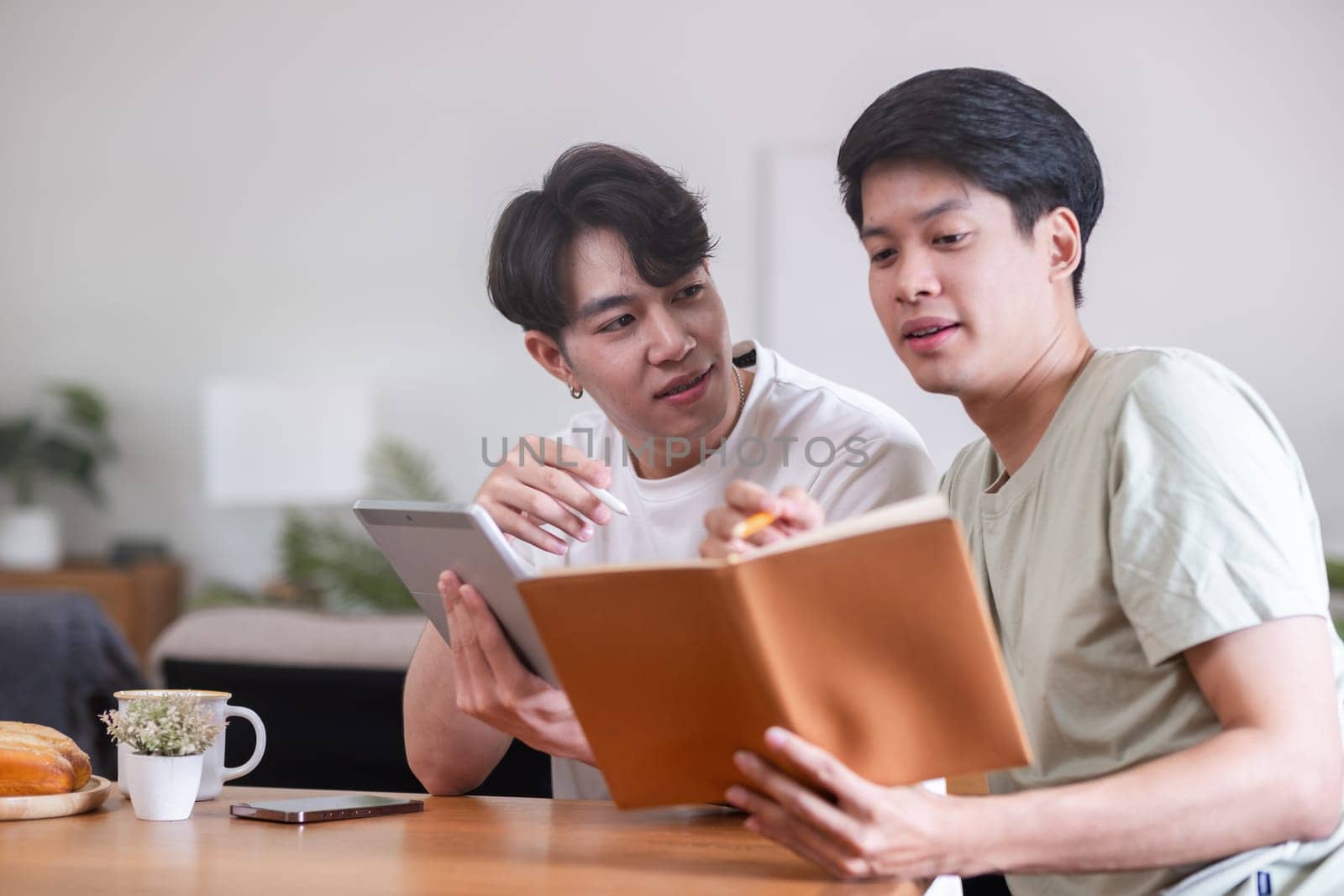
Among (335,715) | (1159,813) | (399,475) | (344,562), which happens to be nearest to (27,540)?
(344,562)

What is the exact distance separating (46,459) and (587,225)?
348cm

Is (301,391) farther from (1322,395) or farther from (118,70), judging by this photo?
(1322,395)

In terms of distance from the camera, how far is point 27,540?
4.39 m

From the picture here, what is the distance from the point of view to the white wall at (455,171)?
14.2ft

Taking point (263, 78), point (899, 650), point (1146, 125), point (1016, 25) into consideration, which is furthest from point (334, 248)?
point (899, 650)

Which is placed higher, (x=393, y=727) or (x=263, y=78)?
(x=263, y=78)

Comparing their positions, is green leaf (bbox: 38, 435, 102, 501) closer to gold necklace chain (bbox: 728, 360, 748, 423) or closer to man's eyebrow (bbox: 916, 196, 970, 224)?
gold necklace chain (bbox: 728, 360, 748, 423)

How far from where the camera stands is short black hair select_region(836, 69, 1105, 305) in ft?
4.17

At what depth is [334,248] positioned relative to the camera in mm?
4711

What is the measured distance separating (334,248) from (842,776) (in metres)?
4.13

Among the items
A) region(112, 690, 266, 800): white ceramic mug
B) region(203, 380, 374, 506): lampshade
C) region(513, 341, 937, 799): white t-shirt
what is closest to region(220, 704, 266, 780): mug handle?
region(112, 690, 266, 800): white ceramic mug

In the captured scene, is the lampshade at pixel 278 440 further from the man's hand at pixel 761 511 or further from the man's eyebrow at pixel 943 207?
the man's hand at pixel 761 511

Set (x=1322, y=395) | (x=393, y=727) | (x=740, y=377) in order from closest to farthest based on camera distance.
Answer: (x=740, y=377)
(x=393, y=727)
(x=1322, y=395)

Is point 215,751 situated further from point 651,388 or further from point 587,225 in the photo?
point 587,225
